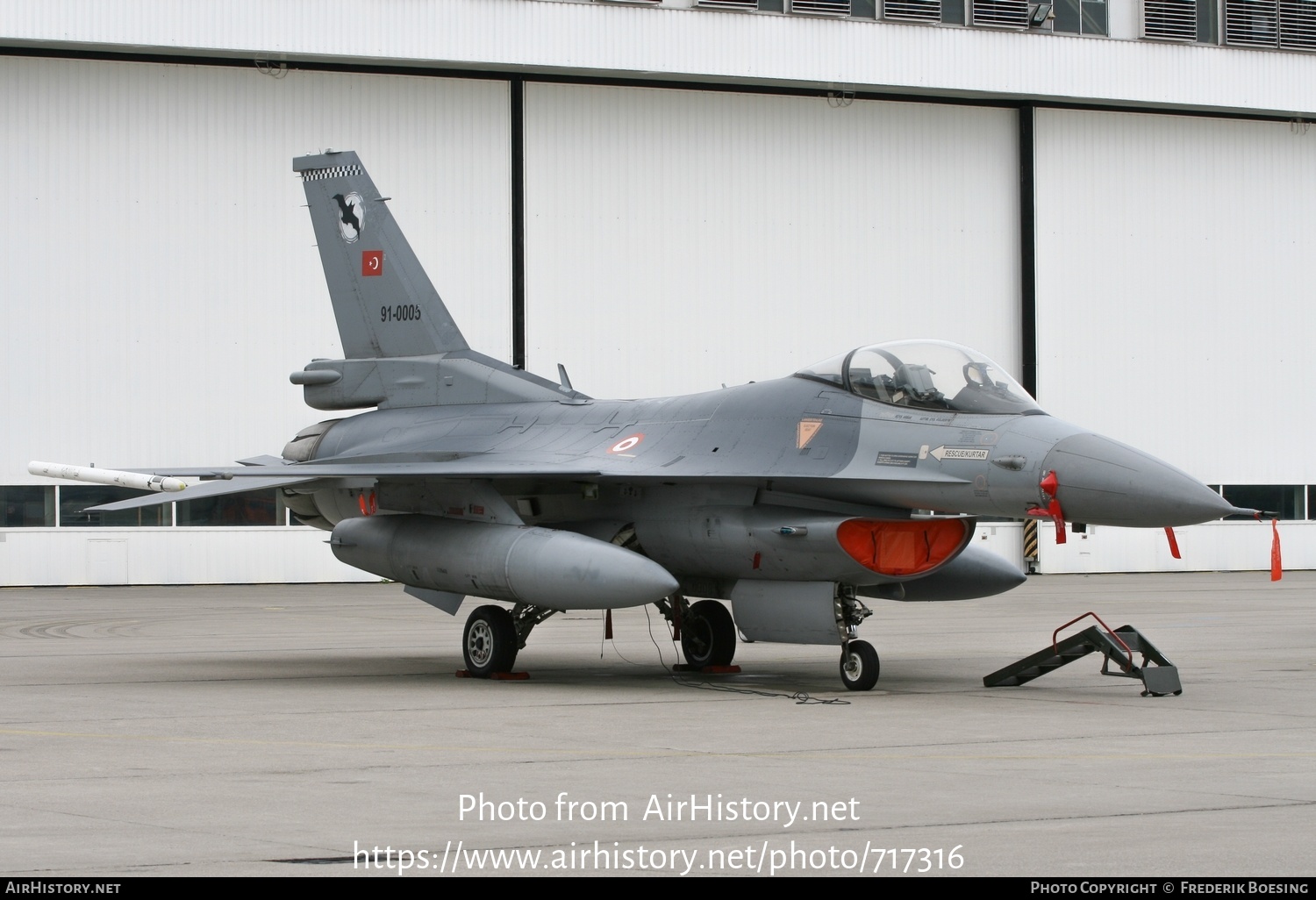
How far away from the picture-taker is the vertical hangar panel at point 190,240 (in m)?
27.5

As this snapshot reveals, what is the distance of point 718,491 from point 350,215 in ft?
18.5

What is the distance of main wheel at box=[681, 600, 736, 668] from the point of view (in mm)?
14406

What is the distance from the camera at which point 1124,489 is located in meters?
11.0

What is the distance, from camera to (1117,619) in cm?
2094

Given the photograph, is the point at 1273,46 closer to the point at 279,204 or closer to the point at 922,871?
the point at 279,204

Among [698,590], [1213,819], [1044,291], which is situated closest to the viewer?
[1213,819]

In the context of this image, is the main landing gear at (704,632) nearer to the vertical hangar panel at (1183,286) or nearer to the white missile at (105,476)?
the white missile at (105,476)

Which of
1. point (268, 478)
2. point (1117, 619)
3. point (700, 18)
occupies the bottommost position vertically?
point (1117, 619)

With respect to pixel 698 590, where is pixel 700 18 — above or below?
above

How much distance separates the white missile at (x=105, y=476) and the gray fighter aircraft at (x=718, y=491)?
371 cm

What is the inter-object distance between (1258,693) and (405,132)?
2034 centimetres

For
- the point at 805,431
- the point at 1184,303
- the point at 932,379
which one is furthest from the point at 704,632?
the point at 1184,303

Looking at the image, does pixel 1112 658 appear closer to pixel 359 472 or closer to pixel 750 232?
pixel 359 472
